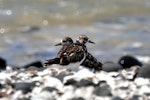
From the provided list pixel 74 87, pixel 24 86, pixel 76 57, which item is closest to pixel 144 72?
pixel 76 57

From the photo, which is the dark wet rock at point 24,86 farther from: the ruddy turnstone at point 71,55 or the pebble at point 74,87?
the ruddy turnstone at point 71,55

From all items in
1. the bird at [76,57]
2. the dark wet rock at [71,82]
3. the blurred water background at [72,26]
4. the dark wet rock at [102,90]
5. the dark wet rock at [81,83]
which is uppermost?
the blurred water background at [72,26]

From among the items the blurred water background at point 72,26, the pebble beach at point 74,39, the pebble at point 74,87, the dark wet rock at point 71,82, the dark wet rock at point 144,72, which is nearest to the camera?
the pebble at point 74,87

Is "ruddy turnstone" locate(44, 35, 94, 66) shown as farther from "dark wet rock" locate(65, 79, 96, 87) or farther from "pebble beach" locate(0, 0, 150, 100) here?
"dark wet rock" locate(65, 79, 96, 87)

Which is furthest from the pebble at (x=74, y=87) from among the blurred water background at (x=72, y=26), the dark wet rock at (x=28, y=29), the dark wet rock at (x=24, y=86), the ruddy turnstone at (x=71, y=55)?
the dark wet rock at (x=28, y=29)

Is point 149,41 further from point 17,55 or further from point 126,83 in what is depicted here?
point 126,83
